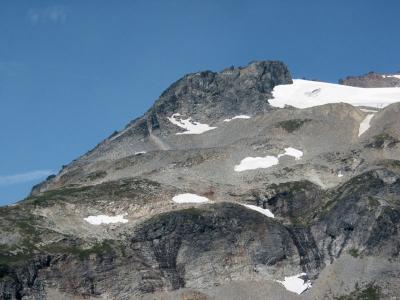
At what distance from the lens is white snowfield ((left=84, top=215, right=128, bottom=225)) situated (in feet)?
463

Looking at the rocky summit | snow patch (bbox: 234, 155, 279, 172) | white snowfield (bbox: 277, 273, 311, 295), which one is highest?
snow patch (bbox: 234, 155, 279, 172)

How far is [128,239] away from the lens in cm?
13562

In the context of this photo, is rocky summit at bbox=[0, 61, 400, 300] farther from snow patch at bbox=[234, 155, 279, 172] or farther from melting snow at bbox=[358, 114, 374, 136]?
melting snow at bbox=[358, 114, 374, 136]

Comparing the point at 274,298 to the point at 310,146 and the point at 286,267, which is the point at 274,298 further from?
the point at 310,146

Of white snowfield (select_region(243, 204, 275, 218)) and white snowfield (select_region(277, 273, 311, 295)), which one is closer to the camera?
white snowfield (select_region(277, 273, 311, 295))

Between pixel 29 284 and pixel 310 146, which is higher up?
pixel 310 146

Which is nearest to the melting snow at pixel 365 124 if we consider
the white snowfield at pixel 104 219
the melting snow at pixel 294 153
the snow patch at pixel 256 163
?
the melting snow at pixel 294 153

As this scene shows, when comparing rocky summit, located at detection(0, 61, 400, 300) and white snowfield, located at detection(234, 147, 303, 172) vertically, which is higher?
white snowfield, located at detection(234, 147, 303, 172)

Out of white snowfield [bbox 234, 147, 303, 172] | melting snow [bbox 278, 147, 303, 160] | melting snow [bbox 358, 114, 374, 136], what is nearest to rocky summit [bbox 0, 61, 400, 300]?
white snowfield [bbox 234, 147, 303, 172]

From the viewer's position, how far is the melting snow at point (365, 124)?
589 ft

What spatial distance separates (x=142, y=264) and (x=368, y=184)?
130 feet

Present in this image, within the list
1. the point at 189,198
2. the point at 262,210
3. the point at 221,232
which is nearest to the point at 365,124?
the point at 262,210

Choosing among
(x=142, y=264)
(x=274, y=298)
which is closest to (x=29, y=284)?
(x=142, y=264)

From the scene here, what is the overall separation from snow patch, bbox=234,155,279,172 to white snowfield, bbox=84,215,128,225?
2936cm
